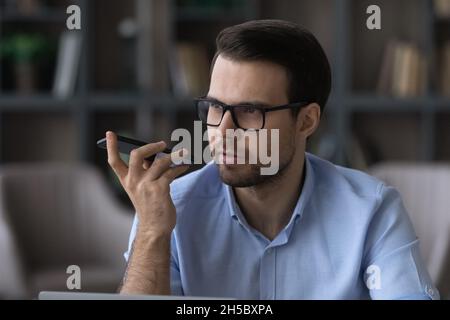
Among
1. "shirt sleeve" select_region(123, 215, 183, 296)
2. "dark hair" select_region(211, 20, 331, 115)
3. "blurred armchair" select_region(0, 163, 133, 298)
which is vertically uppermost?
"dark hair" select_region(211, 20, 331, 115)

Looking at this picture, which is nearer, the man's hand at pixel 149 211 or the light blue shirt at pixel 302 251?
the man's hand at pixel 149 211

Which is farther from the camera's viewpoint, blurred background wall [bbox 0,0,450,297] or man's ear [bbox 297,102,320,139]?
blurred background wall [bbox 0,0,450,297]

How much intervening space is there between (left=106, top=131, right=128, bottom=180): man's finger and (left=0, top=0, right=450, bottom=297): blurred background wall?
2.70 m

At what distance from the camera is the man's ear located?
86 centimetres

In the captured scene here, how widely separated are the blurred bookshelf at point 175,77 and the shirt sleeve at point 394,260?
2.60m

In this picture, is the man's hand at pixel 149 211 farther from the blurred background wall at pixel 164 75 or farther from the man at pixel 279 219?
the blurred background wall at pixel 164 75

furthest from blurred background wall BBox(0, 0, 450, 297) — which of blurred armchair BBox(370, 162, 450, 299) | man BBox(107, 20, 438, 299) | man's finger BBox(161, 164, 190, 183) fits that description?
man's finger BBox(161, 164, 190, 183)

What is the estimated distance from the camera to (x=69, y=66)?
369 cm

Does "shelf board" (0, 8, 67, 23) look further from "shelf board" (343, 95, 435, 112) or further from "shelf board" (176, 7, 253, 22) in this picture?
"shelf board" (343, 95, 435, 112)

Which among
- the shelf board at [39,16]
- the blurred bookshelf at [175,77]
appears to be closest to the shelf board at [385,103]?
the blurred bookshelf at [175,77]

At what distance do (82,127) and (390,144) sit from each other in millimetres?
1312

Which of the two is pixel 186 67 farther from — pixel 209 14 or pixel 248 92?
pixel 248 92

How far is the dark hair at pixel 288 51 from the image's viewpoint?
837mm

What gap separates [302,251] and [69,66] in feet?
9.37
